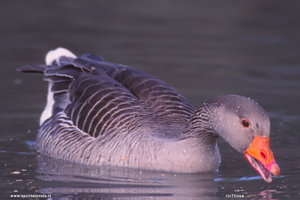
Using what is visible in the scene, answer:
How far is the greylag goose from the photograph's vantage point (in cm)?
803

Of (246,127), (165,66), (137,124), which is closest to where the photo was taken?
(246,127)

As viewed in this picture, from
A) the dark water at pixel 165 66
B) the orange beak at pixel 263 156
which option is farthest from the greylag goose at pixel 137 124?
the dark water at pixel 165 66

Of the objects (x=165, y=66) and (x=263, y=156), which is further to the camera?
(x=165, y=66)

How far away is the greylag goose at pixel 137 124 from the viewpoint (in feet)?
26.3

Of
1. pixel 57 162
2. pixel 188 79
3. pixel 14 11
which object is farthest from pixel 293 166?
pixel 14 11

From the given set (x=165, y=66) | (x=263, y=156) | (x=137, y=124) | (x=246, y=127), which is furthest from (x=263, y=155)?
(x=165, y=66)

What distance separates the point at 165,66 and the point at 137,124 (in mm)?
7000

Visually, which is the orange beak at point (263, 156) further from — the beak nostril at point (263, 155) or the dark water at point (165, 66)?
the dark water at point (165, 66)

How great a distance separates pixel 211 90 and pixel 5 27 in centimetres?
975

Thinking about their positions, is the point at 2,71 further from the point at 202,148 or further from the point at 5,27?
the point at 202,148

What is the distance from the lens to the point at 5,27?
20344 mm

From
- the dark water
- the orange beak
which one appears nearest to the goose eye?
the orange beak

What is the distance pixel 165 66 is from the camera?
1616 centimetres

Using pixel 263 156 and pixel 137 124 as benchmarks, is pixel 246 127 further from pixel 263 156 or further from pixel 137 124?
pixel 137 124
